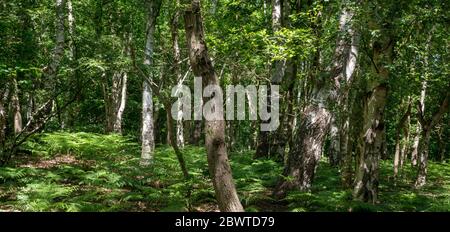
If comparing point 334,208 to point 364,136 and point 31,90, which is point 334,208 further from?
point 31,90

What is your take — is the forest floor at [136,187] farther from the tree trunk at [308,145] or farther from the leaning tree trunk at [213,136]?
the leaning tree trunk at [213,136]

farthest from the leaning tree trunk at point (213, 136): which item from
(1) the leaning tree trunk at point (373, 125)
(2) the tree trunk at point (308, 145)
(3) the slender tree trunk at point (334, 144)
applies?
(3) the slender tree trunk at point (334, 144)

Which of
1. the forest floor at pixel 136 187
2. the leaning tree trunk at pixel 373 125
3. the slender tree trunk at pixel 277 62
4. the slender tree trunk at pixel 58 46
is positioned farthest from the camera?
the slender tree trunk at pixel 277 62

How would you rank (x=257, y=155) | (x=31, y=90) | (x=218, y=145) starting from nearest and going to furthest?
(x=218, y=145) → (x=31, y=90) → (x=257, y=155)

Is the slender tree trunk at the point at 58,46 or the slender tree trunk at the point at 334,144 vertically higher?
the slender tree trunk at the point at 58,46

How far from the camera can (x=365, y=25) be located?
7.95 meters

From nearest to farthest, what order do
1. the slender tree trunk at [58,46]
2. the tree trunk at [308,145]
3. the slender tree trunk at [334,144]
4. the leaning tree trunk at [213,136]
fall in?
the leaning tree trunk at [213,136] < the tree trunk at [308,145] < the slender tree trunk at [58,46] < the slender tree trunk at [334,144]

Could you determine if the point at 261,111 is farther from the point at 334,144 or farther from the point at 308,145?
the point at 308,145

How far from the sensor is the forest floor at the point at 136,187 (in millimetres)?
8219

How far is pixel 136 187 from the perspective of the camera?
33.3 ft

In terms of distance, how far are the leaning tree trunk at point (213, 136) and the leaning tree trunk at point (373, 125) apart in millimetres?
3768

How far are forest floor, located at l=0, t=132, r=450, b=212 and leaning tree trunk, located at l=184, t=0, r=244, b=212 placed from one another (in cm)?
200
